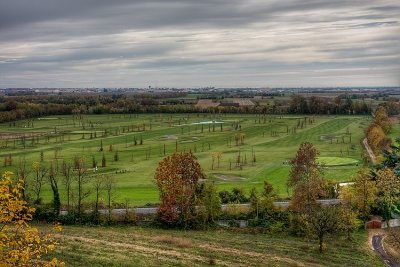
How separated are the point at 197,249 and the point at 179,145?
81.0 m

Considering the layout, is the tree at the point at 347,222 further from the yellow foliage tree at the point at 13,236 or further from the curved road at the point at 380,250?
the yellow foliage tree at the point at 13,236

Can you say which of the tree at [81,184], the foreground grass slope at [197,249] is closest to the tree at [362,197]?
the foreground grass slope at [197,249]

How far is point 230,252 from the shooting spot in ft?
131

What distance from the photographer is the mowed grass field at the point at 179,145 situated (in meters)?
81.7

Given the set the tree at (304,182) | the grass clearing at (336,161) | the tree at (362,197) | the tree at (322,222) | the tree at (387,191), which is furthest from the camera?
the grass clearing at (336,161)

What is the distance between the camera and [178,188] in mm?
54031

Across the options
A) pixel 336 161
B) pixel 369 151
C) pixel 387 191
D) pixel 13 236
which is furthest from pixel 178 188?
pixel 369 151

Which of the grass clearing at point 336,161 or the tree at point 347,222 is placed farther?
the grass clearing at point 336,161

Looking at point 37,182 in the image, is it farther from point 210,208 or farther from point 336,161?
point 336,161

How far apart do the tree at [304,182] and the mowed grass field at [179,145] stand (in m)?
11.5

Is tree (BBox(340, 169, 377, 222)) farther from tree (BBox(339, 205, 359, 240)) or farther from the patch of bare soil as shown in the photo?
the patch of bare soil

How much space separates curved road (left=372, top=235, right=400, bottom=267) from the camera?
42625 millimetres

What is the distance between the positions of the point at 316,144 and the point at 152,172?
177 feet

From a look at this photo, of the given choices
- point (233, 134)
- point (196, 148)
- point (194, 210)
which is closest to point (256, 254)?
point (194, 210)
